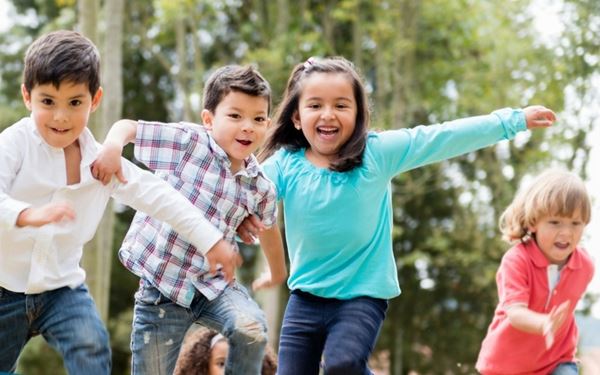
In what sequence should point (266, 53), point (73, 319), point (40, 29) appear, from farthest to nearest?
1. point (40, 29)
2. point (266, 53)
3. point (73, 319)

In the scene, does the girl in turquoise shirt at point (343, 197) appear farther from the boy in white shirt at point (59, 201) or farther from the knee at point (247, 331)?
the boy in white shirt at point (59, 201)

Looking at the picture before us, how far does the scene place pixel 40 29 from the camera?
821 inches

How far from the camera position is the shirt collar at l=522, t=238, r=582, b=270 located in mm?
4938

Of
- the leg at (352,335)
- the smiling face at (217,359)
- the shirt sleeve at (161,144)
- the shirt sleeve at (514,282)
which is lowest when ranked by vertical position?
the smiling face at (217,359)

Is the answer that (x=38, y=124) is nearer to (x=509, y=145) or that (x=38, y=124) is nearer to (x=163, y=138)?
(x=163, y=138)

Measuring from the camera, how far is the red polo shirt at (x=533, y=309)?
16.1 ft

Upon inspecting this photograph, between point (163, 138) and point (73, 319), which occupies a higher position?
point (163, 138)

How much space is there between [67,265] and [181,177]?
2.01 feet

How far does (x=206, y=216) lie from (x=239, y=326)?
486mm

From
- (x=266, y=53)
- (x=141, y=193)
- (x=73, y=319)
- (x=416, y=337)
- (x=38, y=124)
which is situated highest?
(x=266, y=53)

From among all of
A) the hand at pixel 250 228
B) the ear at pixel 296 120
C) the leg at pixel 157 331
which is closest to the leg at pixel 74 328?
the leg at pixel 157 331

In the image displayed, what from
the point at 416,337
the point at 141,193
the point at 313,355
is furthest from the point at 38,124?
the point at 416,337

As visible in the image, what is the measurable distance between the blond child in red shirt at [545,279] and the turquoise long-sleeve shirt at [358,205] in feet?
1.58

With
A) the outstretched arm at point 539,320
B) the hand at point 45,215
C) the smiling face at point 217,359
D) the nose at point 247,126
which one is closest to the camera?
the hand at point 45,215
